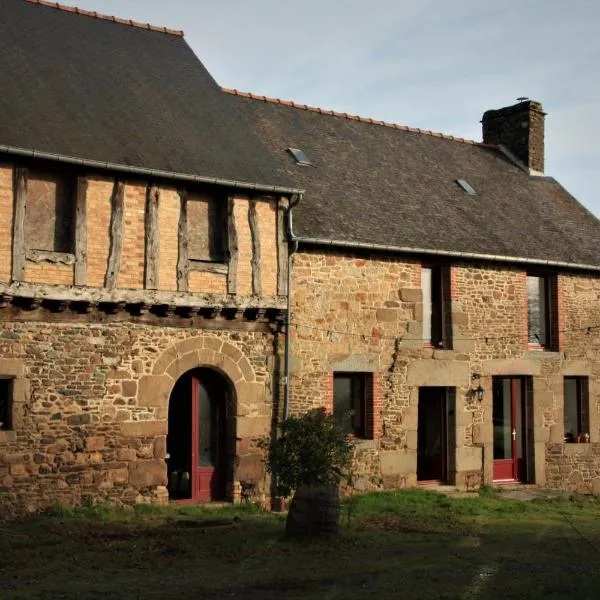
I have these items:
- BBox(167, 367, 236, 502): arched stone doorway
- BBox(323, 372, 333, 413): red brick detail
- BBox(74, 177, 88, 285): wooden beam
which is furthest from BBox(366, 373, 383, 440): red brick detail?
BBox(74, 177, 88, 285): wooden beam

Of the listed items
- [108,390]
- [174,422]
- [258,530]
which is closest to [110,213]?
[108,390]

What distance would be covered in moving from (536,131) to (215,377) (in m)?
11.7

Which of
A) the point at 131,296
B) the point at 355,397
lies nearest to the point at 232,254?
the point at 131,296

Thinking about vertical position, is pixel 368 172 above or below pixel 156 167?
above

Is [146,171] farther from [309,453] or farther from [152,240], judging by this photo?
[309,453]

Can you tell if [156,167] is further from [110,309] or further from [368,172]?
[368,172]

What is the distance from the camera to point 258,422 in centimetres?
1407

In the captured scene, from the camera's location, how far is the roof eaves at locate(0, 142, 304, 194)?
1205 centimetres

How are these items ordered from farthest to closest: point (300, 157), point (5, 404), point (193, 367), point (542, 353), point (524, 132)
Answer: point (524, 132) → point (542, 353) → point (300, 157) → point (193, 367) → point (5, 404)

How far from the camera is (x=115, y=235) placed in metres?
12.8

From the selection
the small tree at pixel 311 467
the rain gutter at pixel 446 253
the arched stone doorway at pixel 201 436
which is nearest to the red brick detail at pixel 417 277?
the rain gutter at pixel 446 253

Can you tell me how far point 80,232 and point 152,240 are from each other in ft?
3.52

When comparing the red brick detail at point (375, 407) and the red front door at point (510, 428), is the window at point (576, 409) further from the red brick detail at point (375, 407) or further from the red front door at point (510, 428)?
the red brick detail at point (375, 407)

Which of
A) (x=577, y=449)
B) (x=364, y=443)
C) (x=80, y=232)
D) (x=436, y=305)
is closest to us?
(x=80, y=232)
